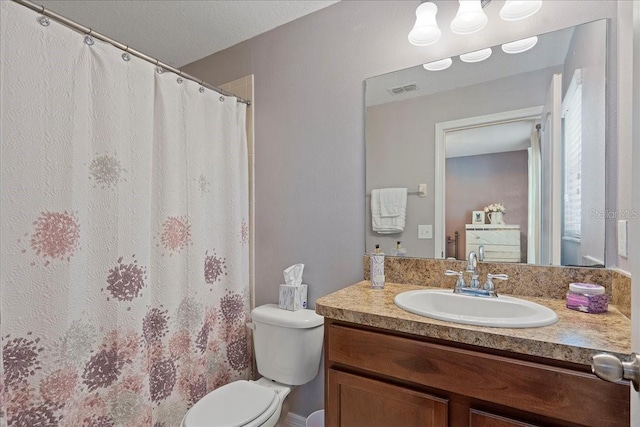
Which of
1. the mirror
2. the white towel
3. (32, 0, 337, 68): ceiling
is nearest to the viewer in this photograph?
the mirror

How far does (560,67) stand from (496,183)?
489 mm

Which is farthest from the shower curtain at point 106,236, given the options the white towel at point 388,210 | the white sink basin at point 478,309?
the white sink basin at point 478,309

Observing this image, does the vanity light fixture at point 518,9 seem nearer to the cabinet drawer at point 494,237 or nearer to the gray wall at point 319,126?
the gray wall at point 319,126

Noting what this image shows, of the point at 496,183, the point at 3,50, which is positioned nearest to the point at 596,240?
the point at 496,183

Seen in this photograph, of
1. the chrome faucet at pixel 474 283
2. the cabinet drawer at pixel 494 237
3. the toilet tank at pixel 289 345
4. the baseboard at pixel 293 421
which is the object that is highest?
the cabinet drawer at pixel 494 237

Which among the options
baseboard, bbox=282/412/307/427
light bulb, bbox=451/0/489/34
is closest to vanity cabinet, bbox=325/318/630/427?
baseboard, bbox=282/412/307/427

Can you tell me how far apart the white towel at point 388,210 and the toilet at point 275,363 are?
56cm

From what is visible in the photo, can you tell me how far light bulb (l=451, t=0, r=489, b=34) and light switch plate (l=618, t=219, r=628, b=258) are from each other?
35.1 inches

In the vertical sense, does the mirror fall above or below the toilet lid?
above

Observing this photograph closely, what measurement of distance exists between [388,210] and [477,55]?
0.77 m

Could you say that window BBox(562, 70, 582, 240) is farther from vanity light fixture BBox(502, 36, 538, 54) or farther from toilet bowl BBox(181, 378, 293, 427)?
toilet bowl BBox(181, 378, 293, 427)

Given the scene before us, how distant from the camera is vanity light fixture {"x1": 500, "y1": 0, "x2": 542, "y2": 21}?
1.19 m

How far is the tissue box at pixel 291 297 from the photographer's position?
65.9 inches

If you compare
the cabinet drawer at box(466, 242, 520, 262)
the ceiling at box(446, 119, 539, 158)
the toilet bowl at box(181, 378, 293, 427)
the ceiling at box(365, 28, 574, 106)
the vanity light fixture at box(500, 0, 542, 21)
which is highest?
the vanity light fixture at box(500, 0, 542, 21)
